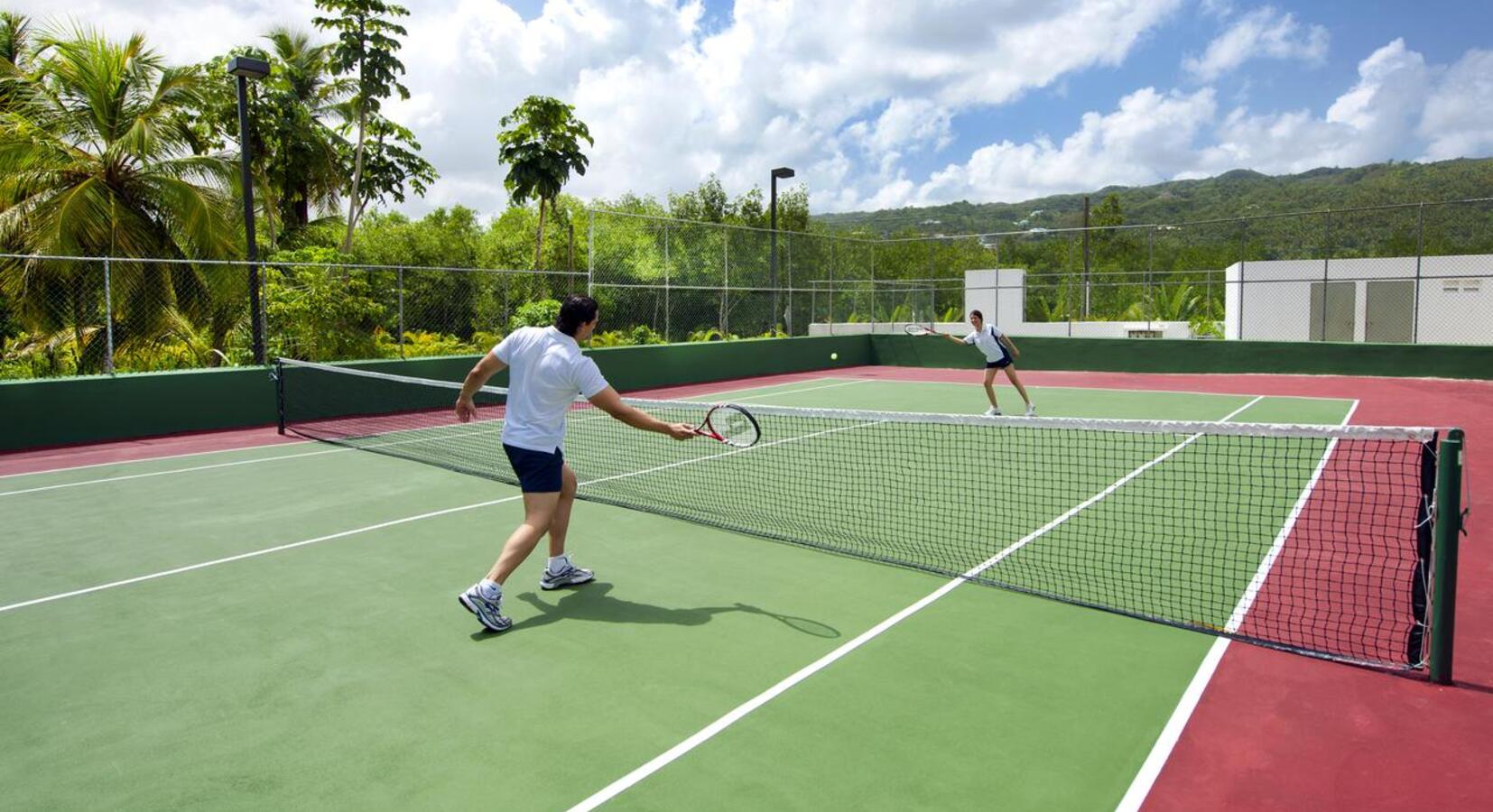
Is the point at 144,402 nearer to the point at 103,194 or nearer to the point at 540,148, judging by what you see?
the point at 103,194

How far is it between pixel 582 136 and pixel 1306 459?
21.8 m

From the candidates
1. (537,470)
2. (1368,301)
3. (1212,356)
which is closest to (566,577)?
(537,470)

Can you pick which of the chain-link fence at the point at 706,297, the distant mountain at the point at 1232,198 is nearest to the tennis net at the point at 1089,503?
the chain-link fence at the point at 706,297

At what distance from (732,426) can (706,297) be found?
18.0 m

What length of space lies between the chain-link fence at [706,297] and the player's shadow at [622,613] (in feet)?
31.8

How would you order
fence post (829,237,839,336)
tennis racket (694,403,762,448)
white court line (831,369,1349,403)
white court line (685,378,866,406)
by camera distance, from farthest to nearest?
fence post (829,237,839,336)
white court line (685,378,866,406)
white court line (831,369,1349,403)
tennis racket (694,403,762,448)

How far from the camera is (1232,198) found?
12250 centimetres

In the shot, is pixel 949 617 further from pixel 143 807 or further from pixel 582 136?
pixel 582 136

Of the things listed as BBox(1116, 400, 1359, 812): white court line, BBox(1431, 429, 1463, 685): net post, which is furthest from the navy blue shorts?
BBox(1431, 429, 1463, 685): net post

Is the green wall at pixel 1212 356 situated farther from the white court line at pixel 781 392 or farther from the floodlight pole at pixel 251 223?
the floodlight pole at pixel 251 223

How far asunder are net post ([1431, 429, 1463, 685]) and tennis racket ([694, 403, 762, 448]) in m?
3.66

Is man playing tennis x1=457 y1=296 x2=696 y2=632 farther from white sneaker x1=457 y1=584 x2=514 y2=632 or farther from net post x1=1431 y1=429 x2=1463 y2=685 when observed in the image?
net post x1=1431 y1=429 x2=1463 y2=685

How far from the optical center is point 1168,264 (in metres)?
48.3

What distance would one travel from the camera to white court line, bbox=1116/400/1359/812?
3.42 meters
